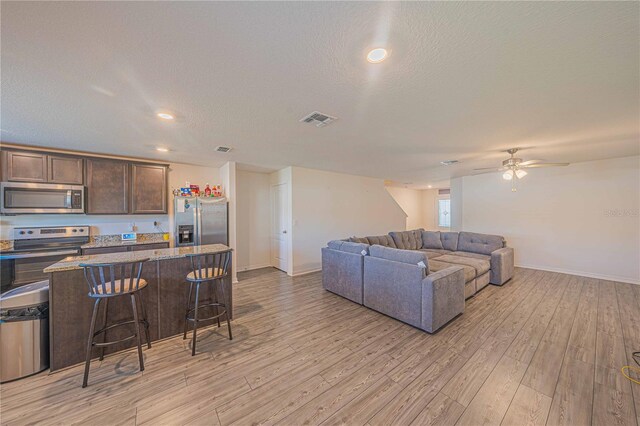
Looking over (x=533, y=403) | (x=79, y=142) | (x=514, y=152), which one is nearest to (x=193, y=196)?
(x=79, y=142)

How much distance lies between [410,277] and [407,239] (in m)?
3.03

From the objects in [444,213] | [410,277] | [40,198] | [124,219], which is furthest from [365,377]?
[444,213]

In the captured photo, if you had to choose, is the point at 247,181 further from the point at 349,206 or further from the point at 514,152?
the point at 514,152

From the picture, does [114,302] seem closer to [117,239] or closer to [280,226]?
[117,239]

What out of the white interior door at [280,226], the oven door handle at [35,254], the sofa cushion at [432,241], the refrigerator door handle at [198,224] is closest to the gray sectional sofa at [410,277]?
the sofa cushion at [432,241]

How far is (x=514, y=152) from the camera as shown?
4047 millimetres

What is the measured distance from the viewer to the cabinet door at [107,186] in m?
4.00

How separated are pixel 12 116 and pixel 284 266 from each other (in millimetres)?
4664

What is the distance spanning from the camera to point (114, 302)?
240 centimetres

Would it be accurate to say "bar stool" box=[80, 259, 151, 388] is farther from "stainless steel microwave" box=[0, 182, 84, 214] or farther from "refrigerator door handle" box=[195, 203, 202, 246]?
"stainless steel microwave" box=[0, 182, 84, 214]

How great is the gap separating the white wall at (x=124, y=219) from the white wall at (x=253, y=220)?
2.40 feet

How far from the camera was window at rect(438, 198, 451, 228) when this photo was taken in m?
10.6

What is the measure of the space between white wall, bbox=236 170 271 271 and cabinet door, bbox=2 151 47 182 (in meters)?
3.17

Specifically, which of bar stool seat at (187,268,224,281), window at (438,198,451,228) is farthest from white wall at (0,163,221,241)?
window at (438,198,451,228)
